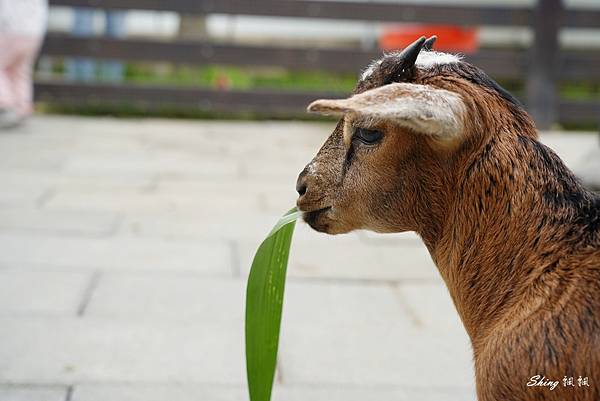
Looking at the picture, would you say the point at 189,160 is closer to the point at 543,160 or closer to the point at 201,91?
the point at 201,91

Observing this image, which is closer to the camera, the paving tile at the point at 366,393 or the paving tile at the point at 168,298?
the paving tile at the point at 366,393

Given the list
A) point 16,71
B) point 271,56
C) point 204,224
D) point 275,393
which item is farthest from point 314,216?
point 271,56

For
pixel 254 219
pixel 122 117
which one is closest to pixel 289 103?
pixel 122 117

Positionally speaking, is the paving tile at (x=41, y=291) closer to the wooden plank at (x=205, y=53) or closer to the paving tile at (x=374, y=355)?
the paving tile at (x=374, y=355)

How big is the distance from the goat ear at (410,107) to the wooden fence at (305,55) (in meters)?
10.4

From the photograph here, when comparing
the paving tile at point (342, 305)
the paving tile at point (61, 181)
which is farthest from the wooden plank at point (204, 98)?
the paving tile at point (342, 305)

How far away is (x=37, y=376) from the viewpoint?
416 cm

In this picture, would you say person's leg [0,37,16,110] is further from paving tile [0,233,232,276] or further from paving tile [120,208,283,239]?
paving tile [0,233,232,276]

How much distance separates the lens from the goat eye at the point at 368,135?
2682 mm

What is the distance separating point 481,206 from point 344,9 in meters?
10.5

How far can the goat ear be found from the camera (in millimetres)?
2273

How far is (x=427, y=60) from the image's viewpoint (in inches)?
108

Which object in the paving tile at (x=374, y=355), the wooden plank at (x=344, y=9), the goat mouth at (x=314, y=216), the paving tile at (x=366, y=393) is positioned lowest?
the paving tile at (x=374, y=355)

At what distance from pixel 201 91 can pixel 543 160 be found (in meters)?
10.6
